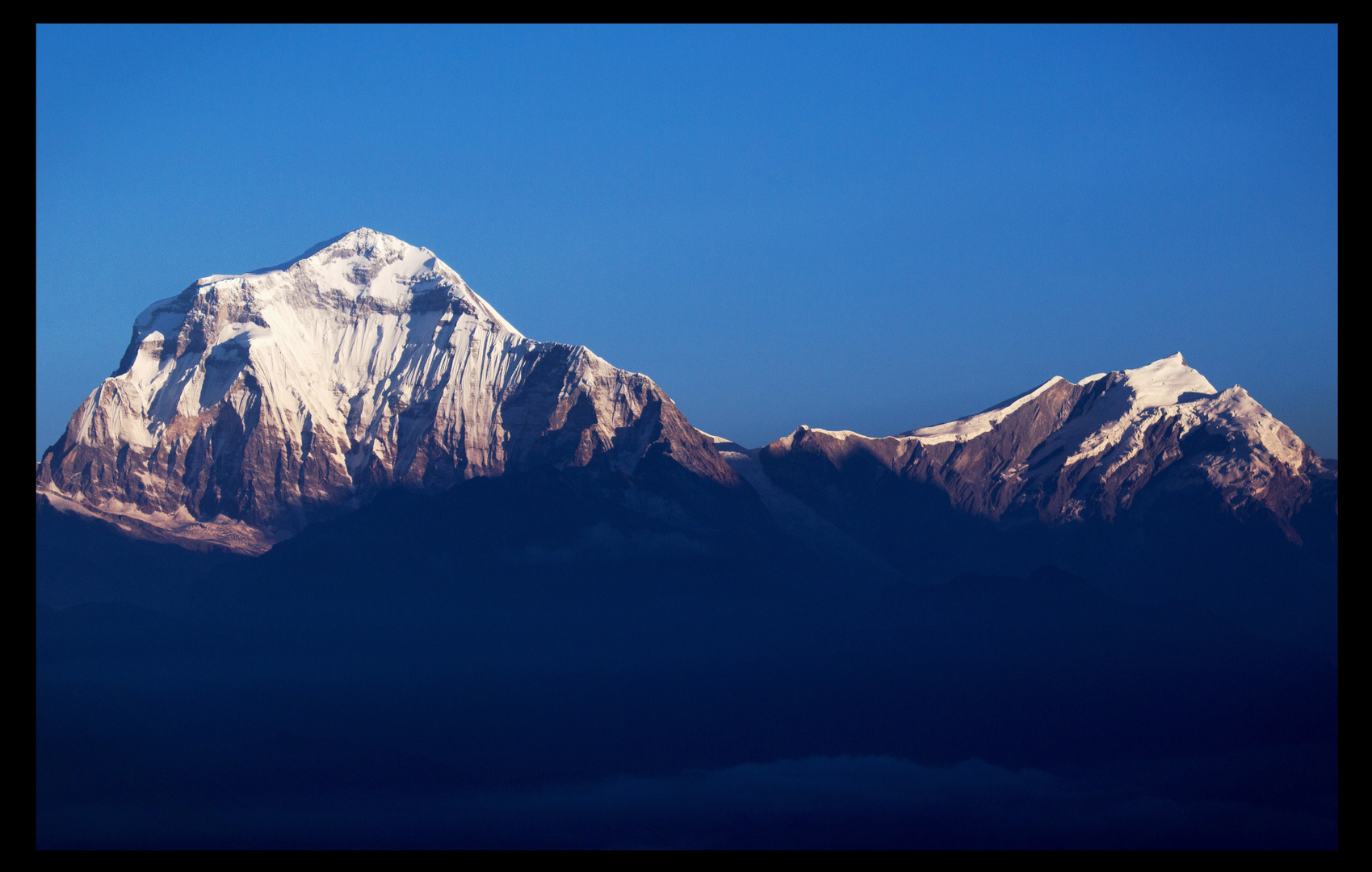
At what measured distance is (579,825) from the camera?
200 meters
